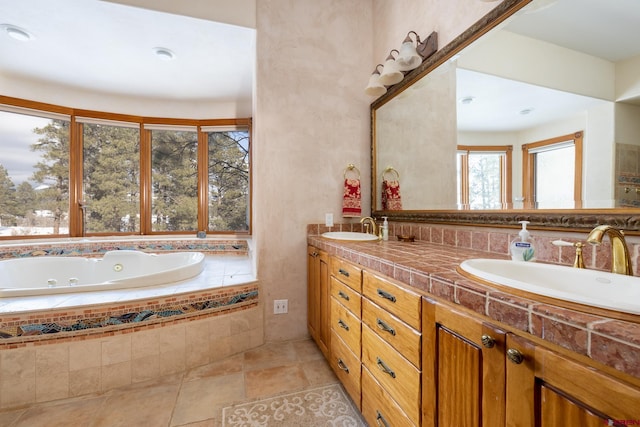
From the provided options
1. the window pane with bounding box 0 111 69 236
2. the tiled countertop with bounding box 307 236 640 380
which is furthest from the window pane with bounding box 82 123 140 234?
the tiled countertop with bounding box 307 236 640 380

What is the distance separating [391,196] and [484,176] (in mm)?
825

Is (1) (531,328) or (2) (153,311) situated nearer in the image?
(1) (531,328)

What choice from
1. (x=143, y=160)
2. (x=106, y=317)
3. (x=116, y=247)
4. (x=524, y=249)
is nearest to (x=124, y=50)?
(x=143, y=160)

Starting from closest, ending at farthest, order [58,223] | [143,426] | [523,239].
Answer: [523,239] → [143,426] → [58,223]

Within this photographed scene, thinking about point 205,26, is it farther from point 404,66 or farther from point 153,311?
point 153,311

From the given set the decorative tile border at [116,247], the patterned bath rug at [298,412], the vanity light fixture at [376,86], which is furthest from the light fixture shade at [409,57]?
the decorative tile border at [116,247]

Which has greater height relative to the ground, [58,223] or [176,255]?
[58,223]

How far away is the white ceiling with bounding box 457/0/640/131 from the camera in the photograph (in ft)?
2.68

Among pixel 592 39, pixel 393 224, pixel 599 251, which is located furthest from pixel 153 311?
pixel 592 39

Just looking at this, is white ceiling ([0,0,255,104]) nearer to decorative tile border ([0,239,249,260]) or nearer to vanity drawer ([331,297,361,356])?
decorative tile border ([0,239,249,260])

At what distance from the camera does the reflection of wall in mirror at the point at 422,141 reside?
1.52 metres

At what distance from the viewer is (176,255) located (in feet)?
9.25

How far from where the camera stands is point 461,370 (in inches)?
27.6

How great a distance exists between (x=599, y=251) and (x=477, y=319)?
59cm
